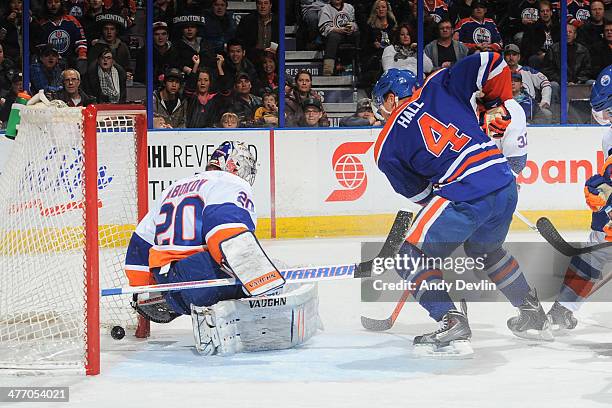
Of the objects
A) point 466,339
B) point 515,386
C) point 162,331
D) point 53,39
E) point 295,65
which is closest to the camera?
point 515,386

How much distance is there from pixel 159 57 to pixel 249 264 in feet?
16.0

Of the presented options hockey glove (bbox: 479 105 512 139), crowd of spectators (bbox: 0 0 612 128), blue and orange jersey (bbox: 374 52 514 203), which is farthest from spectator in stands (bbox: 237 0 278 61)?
blue and orange jersey (bbox: 374 52 514 203)

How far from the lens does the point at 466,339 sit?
4.42 meters

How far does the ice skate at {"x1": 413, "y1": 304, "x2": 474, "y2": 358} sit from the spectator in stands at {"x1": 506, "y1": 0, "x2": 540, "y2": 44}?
18.5 ft

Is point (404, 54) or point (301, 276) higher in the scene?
point (404, 54)

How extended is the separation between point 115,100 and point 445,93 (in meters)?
4.60

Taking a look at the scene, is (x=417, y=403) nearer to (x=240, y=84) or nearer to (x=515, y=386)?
(x=515, y=386)

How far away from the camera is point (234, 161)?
4629mm

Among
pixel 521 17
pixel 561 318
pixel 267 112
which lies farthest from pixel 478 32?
pixel 561 318

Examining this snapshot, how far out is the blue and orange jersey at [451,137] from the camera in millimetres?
4531

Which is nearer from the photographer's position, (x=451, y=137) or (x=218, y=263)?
(x=218, y=263)

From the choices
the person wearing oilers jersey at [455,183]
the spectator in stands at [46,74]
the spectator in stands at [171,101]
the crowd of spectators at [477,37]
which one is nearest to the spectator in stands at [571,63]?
the crowd of spectators at [477,37]

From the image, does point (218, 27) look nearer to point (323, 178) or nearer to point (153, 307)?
point (323, 178)

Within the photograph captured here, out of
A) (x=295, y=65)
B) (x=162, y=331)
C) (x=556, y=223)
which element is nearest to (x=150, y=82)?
(x=295, y=65)
